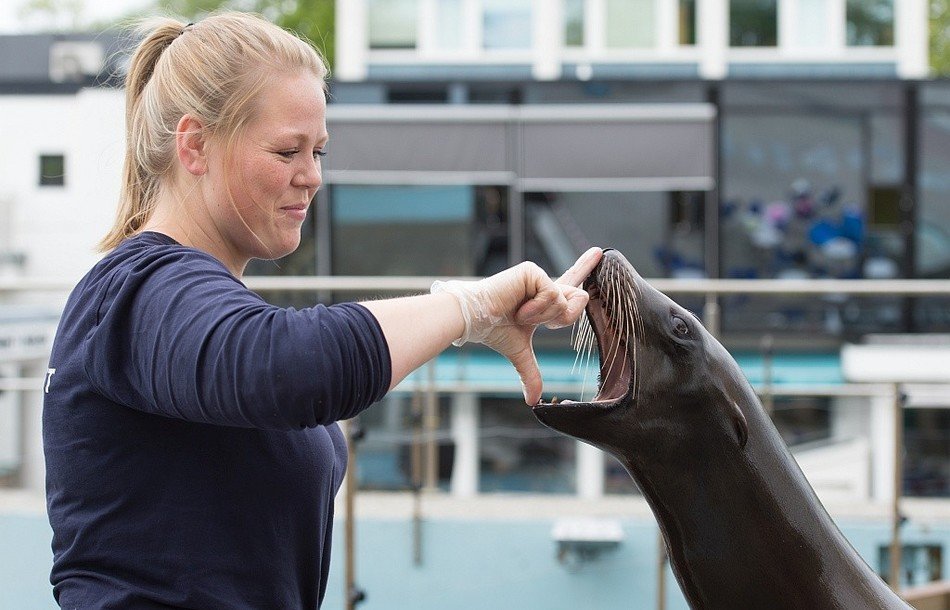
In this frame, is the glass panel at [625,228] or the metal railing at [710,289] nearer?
the metal railing at [710,289]

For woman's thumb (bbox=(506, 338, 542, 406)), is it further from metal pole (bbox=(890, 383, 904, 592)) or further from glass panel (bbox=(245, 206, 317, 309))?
glass panel (bbox=(245, 206, 317, 309))

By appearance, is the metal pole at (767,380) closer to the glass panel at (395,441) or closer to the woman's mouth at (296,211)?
the glass panel at (395,441)

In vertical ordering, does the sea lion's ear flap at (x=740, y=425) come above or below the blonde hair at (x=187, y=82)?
below

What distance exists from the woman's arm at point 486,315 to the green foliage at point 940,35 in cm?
2464

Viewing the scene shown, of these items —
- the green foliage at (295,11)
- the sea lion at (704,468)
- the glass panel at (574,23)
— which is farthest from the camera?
the green foliage at (295,11)

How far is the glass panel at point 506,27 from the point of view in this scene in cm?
1028

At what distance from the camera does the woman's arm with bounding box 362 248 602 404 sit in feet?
3.85

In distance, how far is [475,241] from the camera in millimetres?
8977

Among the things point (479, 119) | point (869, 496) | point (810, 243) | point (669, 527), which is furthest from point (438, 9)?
point (669, 527)

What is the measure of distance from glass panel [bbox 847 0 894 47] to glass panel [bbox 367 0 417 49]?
12.7ft

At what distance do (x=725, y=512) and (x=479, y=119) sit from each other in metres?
7.21

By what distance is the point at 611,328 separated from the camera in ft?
5.30

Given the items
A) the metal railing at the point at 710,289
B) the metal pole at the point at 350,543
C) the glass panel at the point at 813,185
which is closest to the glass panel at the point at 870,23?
the glass panel at the point at 813,185

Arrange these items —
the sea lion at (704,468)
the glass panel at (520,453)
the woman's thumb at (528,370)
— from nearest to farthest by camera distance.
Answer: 1. the woman's thumb at (528,370)
2. the sea lion at (704,468)
3. the glass panel at (520,453)
